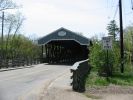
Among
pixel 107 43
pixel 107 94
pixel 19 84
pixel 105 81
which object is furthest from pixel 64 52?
pixel 107 94

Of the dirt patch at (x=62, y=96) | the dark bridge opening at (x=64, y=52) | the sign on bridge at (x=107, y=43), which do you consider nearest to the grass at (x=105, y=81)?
the sign on bridge at (x=107, y=43)

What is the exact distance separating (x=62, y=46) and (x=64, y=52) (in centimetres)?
134

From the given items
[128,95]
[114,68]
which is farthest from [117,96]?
[114,68]

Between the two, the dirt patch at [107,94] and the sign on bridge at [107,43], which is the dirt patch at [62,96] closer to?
the dirt patch at [107,94]

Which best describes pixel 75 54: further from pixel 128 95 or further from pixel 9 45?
pixel 128 95

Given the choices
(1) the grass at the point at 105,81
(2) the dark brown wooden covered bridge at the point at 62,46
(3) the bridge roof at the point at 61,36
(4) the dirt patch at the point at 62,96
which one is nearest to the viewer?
(4) the dirt patch at the point at 62,96

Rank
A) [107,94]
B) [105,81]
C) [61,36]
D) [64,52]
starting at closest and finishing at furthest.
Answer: [107,94] → [105,81] → [61,36] → [64,52]

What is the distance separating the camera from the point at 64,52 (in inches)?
3142

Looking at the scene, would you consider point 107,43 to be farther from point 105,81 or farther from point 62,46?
point 62,46

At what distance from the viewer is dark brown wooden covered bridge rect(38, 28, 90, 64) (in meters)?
60.8

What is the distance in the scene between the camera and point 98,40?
31.8 meters


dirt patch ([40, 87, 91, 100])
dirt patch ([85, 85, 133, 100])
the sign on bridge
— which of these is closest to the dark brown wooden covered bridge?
the sign on bridge

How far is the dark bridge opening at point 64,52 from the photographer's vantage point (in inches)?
2658

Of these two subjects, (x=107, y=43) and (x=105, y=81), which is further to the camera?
(x=107, y=43)
